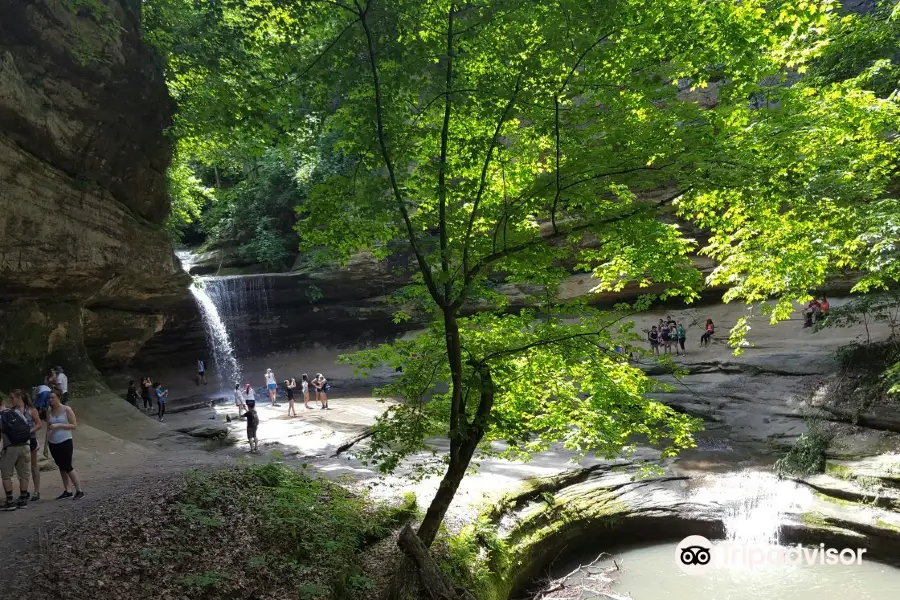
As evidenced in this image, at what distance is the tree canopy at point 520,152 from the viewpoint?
530cm

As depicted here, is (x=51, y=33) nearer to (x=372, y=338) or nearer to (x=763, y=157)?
(x=763, y=157)

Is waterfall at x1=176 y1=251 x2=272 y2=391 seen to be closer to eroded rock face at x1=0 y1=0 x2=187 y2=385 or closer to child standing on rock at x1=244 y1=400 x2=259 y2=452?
eroded rock face at x1=0 y1=0 x2=187 y2=385

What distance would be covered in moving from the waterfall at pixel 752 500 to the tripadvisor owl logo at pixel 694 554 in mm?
507

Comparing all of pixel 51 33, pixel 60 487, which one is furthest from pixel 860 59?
pixel 51 33

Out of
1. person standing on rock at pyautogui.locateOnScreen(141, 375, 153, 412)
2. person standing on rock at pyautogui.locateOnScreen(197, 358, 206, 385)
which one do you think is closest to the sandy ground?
person standing on rock at pyautogui.locateOnScreen(197, 358, 206, 385)

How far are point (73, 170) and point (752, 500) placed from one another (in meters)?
17.5

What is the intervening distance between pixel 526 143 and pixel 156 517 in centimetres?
627

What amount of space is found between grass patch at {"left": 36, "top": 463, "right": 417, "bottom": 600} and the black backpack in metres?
1.53

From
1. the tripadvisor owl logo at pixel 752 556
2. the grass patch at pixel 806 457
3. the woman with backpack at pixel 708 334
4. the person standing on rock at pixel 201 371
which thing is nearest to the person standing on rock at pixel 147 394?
the person standing on rock at pixel 201 371

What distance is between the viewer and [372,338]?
94.7 feet

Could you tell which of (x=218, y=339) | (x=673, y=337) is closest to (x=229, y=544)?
(x=673, y=337)

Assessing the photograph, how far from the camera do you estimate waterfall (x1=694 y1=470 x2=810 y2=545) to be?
10086 millimetres

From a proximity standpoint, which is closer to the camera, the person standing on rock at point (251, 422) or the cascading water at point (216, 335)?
the person standing on rock at point (251, 422)

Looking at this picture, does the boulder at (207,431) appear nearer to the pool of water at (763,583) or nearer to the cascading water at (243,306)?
the pool of water at (763,583)
